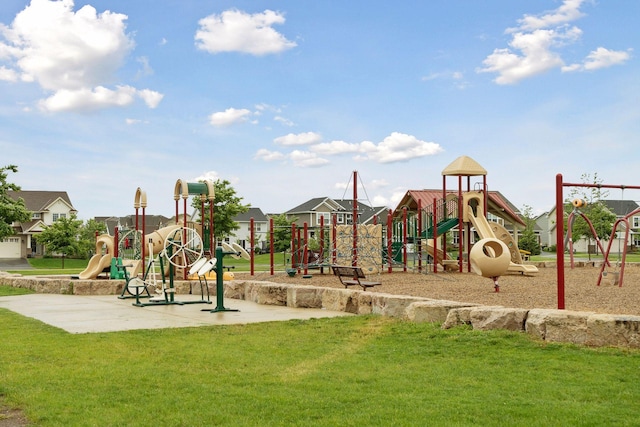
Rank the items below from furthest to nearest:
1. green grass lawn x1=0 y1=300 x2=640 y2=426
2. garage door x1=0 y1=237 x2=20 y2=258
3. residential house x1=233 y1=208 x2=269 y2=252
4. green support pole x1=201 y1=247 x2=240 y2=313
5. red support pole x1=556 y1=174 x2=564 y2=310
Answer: residential house x1=233 y1=208 x2=269 y2=252
garage door x1=0 y1=237 x2=20 y2=258
green support pole x1=201 y1=247 x2=240 y2=313
red support pole x1=556 y1=174 x2=564 y2=310
green grass lawn x1=0 y1=300 x2=640 y2=426

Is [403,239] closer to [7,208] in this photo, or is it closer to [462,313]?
[462,313]

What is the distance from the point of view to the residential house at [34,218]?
70681 mm

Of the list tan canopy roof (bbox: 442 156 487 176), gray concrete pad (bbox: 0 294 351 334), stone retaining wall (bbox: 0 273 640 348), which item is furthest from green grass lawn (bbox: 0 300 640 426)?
tan canopy roof (bbox: 442 156 487 176)

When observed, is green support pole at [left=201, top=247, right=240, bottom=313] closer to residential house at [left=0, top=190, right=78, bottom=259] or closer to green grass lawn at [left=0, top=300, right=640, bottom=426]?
green grass lawn at [left=0, top=300, right=640, bottom=426]

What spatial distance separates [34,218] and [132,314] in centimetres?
6449

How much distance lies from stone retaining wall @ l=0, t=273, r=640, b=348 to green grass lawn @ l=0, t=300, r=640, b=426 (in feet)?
0.97

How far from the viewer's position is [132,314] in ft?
46.3

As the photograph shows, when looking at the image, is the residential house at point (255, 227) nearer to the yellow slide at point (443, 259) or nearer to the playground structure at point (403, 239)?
the yellow slide at point (443, 259)

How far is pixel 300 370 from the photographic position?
7.93 meters

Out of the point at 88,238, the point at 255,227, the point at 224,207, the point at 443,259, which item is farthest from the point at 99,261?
the point at 255,227

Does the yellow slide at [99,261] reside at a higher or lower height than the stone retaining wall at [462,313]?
higher

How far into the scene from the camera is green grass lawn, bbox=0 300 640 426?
237 inches

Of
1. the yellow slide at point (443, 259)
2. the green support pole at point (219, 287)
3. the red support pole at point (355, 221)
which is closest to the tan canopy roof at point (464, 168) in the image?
the yellow slide at point (443, 259)

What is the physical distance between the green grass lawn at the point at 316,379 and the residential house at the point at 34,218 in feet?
208
